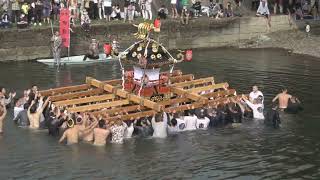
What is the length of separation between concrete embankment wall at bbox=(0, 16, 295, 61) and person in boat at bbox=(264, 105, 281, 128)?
18.5 meters

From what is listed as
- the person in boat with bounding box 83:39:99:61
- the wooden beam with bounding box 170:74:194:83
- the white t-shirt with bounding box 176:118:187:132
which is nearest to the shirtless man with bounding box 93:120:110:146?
the white t-shirt with bounding box 176:118:187:132

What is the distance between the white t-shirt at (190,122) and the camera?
23.7m

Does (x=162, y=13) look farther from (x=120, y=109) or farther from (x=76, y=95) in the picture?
(x=120, y=109)

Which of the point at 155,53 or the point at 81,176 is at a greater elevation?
the point at 155,53

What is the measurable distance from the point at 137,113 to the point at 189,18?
21867 millimetres

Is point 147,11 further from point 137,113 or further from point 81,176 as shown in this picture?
point 81,176

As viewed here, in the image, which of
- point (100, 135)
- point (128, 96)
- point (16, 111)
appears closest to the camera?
point (100, 135)

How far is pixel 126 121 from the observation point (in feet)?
75.4

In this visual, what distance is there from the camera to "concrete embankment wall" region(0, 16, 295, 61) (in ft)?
126

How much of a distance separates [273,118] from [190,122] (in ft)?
10.2

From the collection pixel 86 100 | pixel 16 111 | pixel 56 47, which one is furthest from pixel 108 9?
pixel 16 111

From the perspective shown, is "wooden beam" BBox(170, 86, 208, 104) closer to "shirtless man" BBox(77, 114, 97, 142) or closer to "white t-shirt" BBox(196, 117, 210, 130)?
"white t-shirt" BBox(196, 117, 210, 130)

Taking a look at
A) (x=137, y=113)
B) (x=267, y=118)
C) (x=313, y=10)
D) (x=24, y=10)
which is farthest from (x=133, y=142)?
(x=313, y=10)

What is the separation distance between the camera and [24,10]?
38.6m
